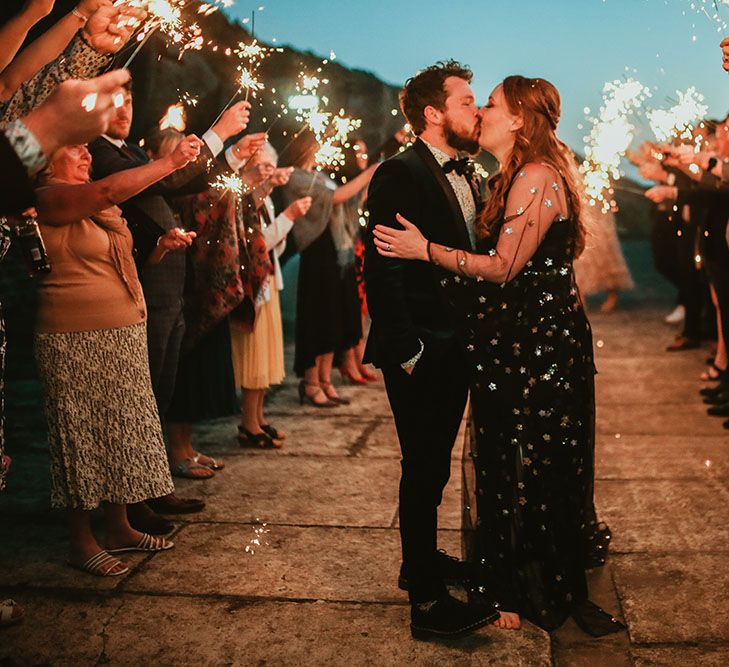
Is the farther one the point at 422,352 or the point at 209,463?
the point at 209,463

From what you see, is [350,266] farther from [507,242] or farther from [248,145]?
[507,242]

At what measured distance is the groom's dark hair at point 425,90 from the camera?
4.01 metres

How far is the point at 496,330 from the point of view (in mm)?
3891

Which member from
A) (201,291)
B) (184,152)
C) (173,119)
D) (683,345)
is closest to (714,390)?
(683,345)

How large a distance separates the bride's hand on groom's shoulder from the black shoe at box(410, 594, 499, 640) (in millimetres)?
1340

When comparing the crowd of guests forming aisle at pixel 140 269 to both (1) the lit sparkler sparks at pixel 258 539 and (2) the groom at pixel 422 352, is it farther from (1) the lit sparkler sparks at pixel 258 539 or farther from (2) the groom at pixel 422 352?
(1) the lit sparkler sparks at pixel 258 539

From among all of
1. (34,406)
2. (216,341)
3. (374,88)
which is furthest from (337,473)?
(374,88)

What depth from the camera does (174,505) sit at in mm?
5305

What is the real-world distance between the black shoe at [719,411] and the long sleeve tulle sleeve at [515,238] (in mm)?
4371

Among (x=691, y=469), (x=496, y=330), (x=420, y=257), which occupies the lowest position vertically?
(x=691, y=469)

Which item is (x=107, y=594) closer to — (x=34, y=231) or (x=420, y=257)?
(x=34, y=231)

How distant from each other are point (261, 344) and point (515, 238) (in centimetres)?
331

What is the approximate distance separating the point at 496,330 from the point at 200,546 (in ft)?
6.26

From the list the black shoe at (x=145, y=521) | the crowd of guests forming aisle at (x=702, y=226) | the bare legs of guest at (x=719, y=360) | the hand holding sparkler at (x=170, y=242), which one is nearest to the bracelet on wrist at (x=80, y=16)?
the hand holding sparkler at (x=170, y=242)
